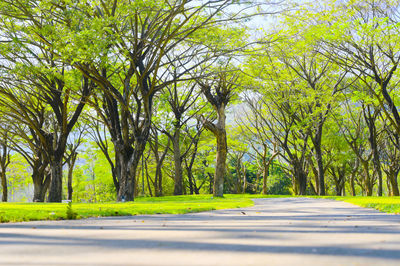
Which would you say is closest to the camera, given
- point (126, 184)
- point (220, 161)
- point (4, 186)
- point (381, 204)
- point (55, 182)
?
point (381, 204)

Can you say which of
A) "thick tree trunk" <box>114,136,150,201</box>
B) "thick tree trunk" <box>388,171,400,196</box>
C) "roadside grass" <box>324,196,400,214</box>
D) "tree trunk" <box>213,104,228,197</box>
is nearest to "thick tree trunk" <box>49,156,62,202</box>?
"thick tree trunk" <box>114,136,150,201</box>

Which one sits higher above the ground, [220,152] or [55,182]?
[220,152]

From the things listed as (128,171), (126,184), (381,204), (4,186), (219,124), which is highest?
(219,124)

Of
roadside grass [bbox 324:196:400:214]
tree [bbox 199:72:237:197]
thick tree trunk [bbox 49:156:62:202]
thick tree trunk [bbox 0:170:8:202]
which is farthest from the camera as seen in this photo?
thick tree trunk [bbox 0:170:8:202]

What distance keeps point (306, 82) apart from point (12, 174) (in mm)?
33308

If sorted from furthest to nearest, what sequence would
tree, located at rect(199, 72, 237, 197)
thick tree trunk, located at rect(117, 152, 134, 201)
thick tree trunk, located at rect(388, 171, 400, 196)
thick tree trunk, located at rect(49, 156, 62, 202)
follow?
thick tree trunk, located at rect(388, 171, 400, 196), tree, located at rect(199, 72, 237, 197), thick tree trunk, located at rect(49, 156, 62, 202), thick tree trunk, located at rect(117, 152, 134, 201)

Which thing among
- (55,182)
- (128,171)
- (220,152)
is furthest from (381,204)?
(55,182)

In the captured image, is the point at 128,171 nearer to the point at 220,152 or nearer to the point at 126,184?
the point at 126,184

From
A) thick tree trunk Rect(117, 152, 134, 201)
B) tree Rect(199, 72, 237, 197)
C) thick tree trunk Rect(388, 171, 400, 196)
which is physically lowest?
thick tree trunk Rect(388, 171, 400, 196)

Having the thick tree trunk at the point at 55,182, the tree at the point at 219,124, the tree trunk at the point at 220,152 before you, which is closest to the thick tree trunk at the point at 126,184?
the thick tree trunk at the point at 55,182

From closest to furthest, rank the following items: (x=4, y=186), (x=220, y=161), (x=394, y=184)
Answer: (x=220, y=161), (x=4, y=186), (x=394, y=184)

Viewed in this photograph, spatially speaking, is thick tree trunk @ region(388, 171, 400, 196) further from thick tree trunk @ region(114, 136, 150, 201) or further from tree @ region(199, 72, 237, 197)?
thick tree trunk @ region(114, 136, 150, 201)

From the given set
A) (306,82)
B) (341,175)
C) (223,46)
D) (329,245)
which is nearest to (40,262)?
(329,245)

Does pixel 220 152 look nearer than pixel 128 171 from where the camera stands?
No
